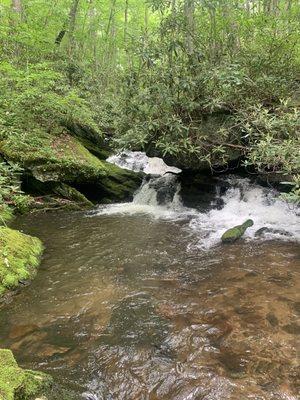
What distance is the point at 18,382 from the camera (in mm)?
3189

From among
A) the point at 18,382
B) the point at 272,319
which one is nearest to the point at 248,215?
the point at 272,319

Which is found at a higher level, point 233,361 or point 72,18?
point 72,18

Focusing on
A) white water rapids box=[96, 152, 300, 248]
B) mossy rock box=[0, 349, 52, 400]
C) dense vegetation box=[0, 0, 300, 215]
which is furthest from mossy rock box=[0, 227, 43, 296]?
white water rapids box=[96, 152, 300, 248]

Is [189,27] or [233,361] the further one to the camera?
[189,27]

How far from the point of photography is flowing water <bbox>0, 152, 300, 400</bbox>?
4.12m

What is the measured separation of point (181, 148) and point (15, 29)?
24.4 feet

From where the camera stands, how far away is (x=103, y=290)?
6.30m

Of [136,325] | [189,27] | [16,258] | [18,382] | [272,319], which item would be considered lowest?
[136,325]

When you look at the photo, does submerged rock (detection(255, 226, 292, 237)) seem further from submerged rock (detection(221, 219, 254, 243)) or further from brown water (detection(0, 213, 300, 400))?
brown water (detection(0, 213, 300, 400))

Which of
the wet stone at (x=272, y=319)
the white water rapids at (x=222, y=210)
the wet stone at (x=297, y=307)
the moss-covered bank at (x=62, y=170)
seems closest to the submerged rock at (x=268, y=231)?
the white water rapids at (x=222, y=210)

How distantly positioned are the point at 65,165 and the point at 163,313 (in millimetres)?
7350

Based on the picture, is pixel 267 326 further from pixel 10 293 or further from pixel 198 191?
pixel 198 191

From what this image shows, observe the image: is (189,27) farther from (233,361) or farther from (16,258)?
(233,361)

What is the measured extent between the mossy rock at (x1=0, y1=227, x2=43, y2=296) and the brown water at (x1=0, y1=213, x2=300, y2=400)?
24 cm
